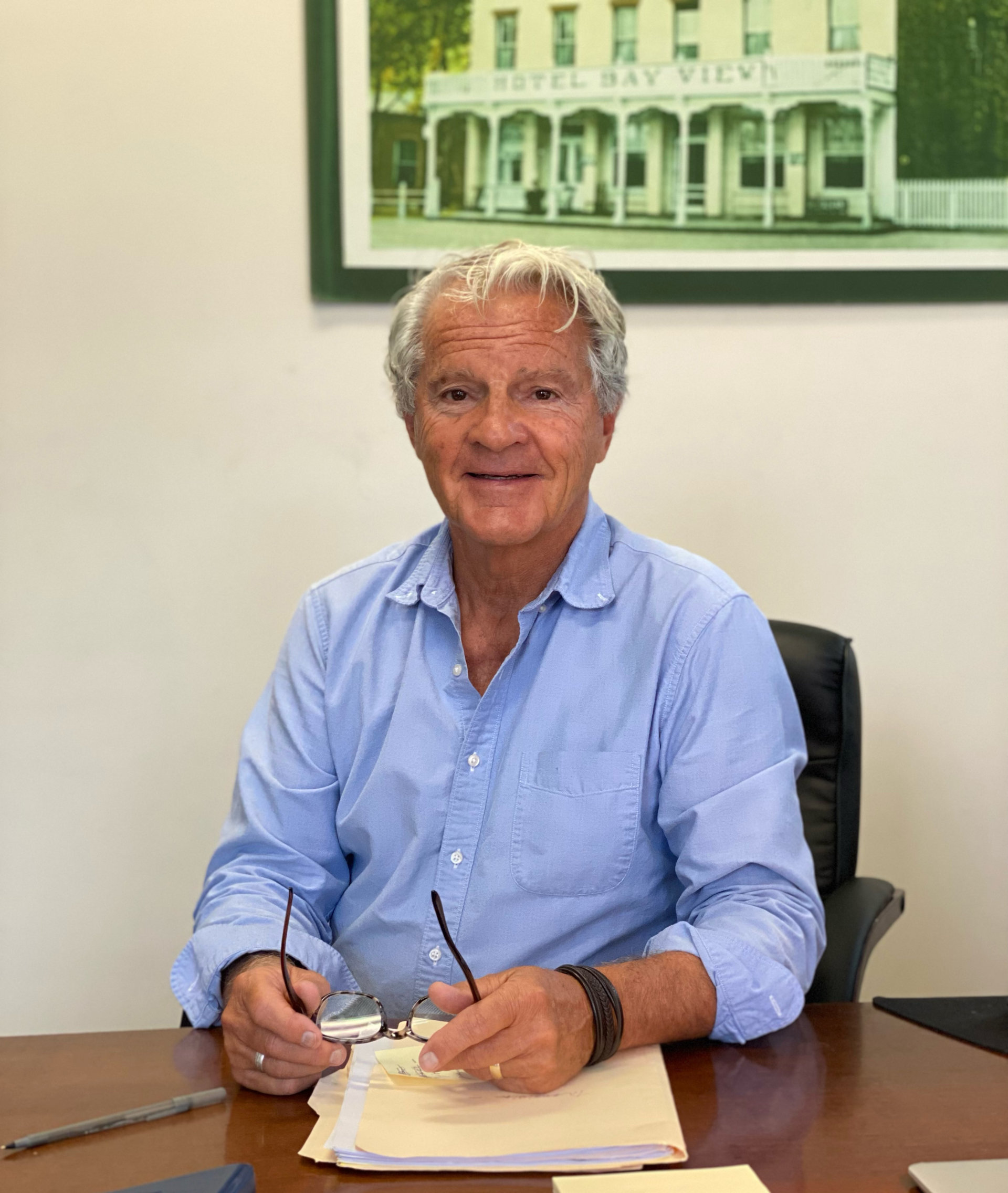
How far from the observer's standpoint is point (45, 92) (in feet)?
7.12

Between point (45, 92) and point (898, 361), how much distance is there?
1.67 metres

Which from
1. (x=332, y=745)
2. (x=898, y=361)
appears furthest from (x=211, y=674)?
(x=898, y=361)

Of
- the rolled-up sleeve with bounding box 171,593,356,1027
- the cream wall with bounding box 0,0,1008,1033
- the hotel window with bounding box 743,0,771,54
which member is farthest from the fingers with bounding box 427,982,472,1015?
the hotel window with bounding box 743,0,771,54

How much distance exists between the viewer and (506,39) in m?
2.13

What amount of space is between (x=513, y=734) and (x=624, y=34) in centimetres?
140

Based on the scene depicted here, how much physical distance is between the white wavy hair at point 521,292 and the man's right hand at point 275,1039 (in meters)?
0.79

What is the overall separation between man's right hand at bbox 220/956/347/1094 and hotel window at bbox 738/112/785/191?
64.9 inches

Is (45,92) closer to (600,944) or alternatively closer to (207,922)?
(207,922)

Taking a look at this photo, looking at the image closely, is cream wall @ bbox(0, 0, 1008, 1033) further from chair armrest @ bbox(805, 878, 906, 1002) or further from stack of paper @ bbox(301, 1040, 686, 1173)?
stack of paper @ bbox(301, 1040, 686, 1173)

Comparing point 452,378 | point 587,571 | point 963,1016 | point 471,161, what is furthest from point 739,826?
point 471,161

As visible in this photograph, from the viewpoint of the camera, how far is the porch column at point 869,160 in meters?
2.13

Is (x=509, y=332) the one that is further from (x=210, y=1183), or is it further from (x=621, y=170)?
(x=210, y=1183)

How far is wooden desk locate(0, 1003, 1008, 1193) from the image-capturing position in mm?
908

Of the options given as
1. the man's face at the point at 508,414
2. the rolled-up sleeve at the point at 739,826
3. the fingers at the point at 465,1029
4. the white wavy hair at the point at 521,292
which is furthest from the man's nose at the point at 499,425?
the fingers at the point at 465,1029
